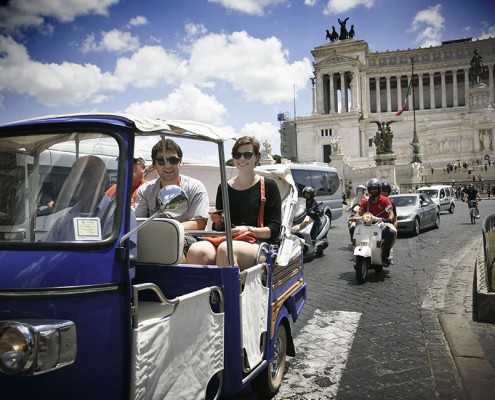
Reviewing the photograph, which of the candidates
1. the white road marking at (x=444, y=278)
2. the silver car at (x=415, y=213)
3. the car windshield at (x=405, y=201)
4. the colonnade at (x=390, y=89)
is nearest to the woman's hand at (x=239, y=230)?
the white road marking at (x=444, y=278)

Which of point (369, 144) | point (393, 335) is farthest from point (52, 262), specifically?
point (369, 144)

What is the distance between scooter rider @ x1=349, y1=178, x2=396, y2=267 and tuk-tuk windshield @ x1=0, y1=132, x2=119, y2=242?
7020mm

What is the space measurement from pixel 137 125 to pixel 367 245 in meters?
6.83

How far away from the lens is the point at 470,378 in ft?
13.6

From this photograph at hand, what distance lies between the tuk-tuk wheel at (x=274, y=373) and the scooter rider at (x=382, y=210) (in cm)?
512

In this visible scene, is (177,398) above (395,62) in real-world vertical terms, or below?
below

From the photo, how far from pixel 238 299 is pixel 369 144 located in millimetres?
75252

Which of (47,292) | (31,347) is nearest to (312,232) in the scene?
(47,292)

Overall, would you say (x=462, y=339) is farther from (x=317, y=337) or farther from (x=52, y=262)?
(x=52, y=262)

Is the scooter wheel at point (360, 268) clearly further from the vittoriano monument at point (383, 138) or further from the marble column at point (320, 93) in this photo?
the marble column at point (320, 93)

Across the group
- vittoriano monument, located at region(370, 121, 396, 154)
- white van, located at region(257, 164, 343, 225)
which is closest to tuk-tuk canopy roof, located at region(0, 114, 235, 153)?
white van, located at region(257, 164, 343, 225)

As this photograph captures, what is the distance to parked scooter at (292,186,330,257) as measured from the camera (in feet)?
37.0

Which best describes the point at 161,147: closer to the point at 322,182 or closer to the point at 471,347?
the point at 471,347

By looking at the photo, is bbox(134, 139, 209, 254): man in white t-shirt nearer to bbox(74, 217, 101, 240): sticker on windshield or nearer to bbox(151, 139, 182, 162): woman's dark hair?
bbox(151, 139, 182, 162): woman's dark hair
